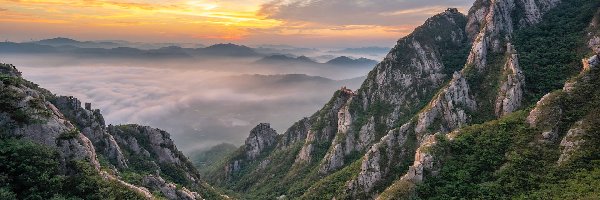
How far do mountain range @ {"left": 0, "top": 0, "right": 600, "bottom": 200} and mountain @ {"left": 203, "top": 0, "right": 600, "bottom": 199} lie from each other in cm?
37

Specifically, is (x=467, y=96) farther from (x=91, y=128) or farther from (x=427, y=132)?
(x=91, y=128)

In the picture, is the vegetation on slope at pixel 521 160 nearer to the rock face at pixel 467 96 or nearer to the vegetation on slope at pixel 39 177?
the rock face at pixel 467 96

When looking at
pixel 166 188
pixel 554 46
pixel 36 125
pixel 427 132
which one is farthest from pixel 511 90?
pixel 36 125

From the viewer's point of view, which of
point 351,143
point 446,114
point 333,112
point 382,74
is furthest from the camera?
point 333,112

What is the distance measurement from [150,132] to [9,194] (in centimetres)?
8950

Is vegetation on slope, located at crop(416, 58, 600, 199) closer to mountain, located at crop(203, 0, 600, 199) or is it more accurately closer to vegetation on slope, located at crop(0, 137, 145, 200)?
mountain, located at crop(203, 0, 600, 199)

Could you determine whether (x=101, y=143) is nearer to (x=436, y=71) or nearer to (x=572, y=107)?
(x=572, y=107)

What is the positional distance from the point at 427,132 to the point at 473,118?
14.1 metres

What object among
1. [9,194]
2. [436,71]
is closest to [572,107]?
[436,71]

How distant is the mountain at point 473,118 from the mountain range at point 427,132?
37 centimetres

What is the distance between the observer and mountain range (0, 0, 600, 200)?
56906 mm

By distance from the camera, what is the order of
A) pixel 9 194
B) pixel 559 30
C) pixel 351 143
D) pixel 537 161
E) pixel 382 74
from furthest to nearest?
pixel 382 74 → pixel 351 143 → pixel 559 30 → pixel 537 161 → pixel 9 194

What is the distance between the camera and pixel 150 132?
128 meters

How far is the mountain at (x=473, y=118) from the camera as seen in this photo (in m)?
75.9
